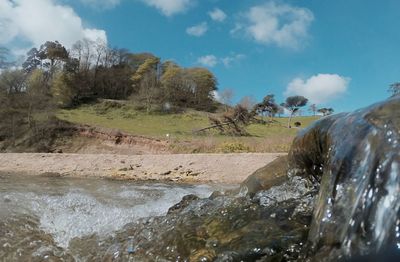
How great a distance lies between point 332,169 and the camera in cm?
317

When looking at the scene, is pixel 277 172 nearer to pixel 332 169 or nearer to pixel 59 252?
pixel 332 169

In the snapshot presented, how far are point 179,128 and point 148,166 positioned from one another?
25256 mm

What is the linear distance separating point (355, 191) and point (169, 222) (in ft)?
7.16

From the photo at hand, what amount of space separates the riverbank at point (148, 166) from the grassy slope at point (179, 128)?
18.4 feet

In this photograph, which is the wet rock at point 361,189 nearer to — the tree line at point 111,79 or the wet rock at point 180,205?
the wet rock at point 180,205

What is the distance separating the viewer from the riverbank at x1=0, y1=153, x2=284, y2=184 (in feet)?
56.0

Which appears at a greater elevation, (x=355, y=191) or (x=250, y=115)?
(x=250, y=115)

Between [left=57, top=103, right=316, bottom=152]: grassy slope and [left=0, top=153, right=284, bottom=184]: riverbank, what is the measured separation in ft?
18.4

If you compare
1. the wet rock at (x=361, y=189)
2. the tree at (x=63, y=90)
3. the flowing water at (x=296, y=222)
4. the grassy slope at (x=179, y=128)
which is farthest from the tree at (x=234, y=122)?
the wet rock at (x=361, y=189)

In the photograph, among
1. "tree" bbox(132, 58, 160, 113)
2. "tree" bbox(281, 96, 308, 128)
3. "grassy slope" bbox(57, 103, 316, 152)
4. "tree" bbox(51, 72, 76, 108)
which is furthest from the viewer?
"tree" bbox(281, 96, 308, 128)

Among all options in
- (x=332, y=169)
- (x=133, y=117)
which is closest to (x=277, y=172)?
(x=332, y=169)

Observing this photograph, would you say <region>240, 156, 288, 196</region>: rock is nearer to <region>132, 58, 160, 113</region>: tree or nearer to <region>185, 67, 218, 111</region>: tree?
<region>132, 58, 160, 113</region>: tree

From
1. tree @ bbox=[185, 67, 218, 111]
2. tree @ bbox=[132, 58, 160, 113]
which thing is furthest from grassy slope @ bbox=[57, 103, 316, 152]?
tree @ bbox=[185, 67, 218, 111]

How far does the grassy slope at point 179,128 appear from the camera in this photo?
25.1 meters
